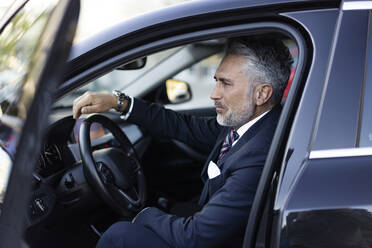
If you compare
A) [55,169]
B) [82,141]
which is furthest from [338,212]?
[55,169]

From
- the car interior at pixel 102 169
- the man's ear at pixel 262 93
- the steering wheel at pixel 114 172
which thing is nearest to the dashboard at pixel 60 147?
the car interior at pixel 102 169

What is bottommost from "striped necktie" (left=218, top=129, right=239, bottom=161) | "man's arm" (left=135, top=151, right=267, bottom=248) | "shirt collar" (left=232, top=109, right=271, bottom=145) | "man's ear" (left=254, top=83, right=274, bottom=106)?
"man's arm" (left=135, top=151, right=267, bottom=248)

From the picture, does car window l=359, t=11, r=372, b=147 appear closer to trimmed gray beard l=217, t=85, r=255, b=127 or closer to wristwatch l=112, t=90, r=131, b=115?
trimmed gray beard l=217, t=85, r=255, b=127

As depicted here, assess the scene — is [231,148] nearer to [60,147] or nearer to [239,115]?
[239,115]

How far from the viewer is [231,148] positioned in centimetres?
184

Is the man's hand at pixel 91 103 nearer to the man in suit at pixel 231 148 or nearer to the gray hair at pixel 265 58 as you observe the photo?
the man in suit at pixel 231 148

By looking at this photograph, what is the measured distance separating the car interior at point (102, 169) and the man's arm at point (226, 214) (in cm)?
45

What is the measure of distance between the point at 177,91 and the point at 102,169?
168 cm

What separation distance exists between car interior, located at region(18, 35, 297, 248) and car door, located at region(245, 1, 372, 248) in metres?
0.47

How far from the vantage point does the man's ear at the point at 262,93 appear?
6.08ft

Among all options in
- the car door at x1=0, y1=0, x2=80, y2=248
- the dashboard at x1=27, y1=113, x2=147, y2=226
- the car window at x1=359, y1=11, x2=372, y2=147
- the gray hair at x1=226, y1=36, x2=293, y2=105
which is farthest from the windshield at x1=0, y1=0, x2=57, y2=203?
the car window at x1=359, y1=11, x2=372, y2=147

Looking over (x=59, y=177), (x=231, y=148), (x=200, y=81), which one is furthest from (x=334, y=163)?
(x=200, y=81)

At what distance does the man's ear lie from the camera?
1.85 meters

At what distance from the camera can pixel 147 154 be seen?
312 centimetres
